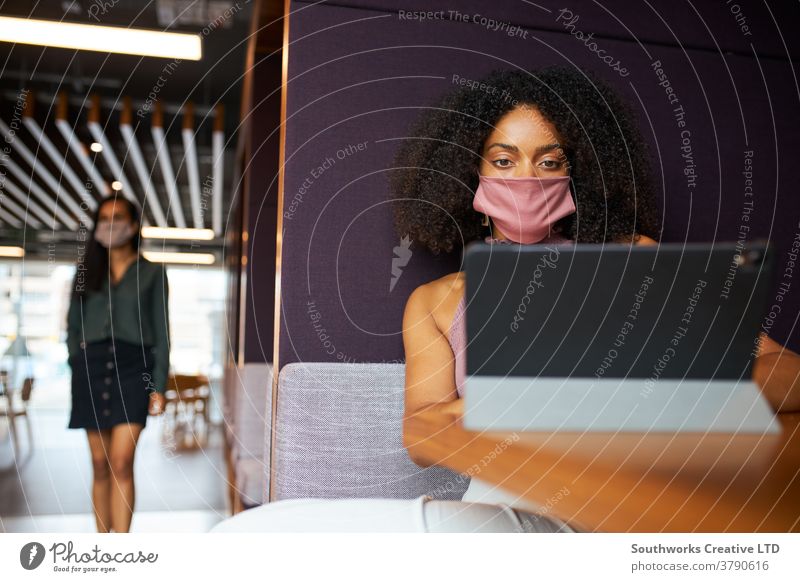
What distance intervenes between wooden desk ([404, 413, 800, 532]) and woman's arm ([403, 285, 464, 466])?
0.25 meters

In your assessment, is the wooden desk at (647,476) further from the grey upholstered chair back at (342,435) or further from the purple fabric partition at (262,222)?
the purple fabric partition at (262,222)

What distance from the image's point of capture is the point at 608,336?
23.0 inches

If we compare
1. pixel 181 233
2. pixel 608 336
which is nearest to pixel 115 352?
pixel 608 336

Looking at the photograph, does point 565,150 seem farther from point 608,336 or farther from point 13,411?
point 13,411

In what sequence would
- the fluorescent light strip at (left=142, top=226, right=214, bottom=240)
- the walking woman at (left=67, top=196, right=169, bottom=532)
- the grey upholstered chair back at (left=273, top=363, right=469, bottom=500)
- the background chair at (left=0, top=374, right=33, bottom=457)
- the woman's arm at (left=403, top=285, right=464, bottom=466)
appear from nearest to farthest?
the woman's arm at (left=403, top=285, right=464, bottom=466), the grey upholstered chair back at (left=273, top=363, right=469, bottom=500), the walking woman at (left=67, top=196, right=169, bottom=532), the background chair at (left=0, top=374, right=33, bottom=457), the fluorescent light strip at (left=142, top=226, right=214, bottom=240)

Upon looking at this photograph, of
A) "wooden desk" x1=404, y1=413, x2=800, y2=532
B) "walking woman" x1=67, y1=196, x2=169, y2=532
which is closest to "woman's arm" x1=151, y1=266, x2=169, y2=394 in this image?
"walking woman" x1=67, y1=196, x2=169, y2=532

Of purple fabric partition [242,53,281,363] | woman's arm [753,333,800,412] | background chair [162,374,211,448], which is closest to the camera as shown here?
woman's arm [753,333,800,412]

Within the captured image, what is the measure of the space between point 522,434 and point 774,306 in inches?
40.3

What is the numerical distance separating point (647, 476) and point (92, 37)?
1.70 meters

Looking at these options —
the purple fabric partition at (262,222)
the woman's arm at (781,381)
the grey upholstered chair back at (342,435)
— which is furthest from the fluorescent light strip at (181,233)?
the woman's arm at (781,381)

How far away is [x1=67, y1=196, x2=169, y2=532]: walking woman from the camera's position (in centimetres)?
136

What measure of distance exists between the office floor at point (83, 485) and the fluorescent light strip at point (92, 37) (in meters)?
0.82

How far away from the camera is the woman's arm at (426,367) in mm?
932

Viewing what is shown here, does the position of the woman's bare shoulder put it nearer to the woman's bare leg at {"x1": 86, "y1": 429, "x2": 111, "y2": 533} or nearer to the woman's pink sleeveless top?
the woman's pink sleeveless top
